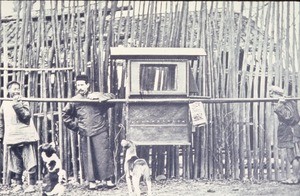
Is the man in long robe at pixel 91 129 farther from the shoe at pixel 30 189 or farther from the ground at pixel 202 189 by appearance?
the shoe at pixel 30 189

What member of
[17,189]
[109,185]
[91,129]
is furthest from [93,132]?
[17,189]

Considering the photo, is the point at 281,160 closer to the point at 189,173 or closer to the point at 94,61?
the point at 189,173

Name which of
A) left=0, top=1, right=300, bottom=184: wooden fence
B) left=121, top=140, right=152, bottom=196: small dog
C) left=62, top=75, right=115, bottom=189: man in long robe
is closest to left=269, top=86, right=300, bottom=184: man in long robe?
left=0, top=1, right=300, bottom=184: wooden fence

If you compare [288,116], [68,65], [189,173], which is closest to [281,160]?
[288,116]

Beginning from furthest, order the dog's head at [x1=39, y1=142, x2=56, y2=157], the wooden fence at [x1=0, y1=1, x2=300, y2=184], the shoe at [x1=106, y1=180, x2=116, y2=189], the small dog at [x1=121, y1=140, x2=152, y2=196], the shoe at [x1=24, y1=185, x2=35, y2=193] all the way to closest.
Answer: the wooden fence at [x1=0, y1=1, x2=300, y2=184] → the shoe at [x1=106, y1=180, x2=116, y2=189] → the shoe at [x1=24, y1=185, x2=35, y2=193] → the dog's head at [x1=39, y1=142, x2=56, y2=157] → the small dog at [x1=121, y1=140, x2=152, y2=196]

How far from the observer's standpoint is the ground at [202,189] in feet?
14.7

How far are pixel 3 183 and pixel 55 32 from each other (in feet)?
5.71

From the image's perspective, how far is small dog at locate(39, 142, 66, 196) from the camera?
429cm

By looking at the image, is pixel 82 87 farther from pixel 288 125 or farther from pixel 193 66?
pixel 288 125

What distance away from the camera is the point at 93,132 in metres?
4.55

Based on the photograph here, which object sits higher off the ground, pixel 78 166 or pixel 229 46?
pixel 229 46

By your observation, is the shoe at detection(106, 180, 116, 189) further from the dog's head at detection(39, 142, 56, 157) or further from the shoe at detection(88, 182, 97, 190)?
the dog's head at detection(39, 142, 56, 157)

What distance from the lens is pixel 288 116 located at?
4.70m

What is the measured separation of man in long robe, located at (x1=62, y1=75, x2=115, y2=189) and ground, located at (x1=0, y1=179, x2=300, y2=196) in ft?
0.51
